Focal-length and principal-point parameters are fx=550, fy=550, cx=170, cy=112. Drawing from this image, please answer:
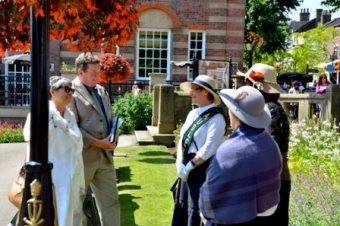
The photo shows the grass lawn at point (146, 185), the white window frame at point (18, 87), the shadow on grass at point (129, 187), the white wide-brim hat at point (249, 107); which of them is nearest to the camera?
the white wide-brim hat at point (249, 107)

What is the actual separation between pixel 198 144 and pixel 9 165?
784 cm

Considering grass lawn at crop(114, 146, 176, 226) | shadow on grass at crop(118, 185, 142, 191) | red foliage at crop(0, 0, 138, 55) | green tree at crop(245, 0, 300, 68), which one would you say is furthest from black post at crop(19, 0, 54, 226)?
green tree at crop(245, 0, 300, 68)

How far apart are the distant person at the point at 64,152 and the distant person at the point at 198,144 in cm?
97

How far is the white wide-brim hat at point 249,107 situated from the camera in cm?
359

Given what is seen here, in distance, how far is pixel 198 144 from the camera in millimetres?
5078

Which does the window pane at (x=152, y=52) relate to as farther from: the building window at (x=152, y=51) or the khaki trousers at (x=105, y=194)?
the khaki trousers at (x=105, y=194)

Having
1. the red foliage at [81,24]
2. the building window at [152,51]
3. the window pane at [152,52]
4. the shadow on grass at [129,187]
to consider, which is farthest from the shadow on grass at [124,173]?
the window pane at [152,52]

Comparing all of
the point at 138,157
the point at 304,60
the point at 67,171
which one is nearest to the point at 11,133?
the point at 138,157

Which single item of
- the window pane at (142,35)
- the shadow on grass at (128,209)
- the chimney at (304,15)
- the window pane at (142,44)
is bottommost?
the shadow on grass at (128,209)

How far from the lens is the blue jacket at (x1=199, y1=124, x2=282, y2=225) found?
11.2 ft

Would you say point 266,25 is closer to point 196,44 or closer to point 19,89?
point 196,44

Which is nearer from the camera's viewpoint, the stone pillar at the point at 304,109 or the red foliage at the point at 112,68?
the stone pillar at the point at 304,109

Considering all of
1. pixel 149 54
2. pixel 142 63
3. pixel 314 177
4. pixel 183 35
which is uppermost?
pixel 183 35

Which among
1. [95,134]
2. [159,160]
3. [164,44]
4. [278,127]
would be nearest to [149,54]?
[164,44]
